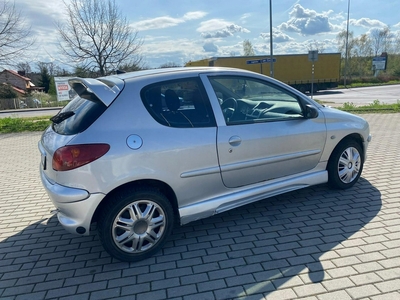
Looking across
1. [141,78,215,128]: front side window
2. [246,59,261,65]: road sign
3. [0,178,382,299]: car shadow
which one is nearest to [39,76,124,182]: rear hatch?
[141,78,215,128]: front side window

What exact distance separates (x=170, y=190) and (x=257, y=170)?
3.42 ft

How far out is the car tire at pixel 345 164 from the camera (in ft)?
13.2

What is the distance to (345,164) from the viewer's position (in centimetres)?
411

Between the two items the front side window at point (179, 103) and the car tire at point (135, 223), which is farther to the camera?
the front side window at point (179, 103)

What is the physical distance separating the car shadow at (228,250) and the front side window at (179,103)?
1264 mm

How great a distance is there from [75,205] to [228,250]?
1510mm

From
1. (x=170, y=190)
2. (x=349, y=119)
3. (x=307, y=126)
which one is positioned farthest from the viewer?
(x=349, y=119)

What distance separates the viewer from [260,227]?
3387 millimetres

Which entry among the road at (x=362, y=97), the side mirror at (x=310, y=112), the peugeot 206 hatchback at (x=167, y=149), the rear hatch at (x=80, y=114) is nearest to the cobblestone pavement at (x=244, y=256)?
the peugeot 206 hatchback at (x=167, y=149)

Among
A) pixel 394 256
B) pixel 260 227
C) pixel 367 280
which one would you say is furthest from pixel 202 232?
pixel 394 256

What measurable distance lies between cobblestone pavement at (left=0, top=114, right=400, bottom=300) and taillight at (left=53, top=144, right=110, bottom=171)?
1.03 meters

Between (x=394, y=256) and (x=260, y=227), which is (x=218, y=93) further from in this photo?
(x=394, y=256)

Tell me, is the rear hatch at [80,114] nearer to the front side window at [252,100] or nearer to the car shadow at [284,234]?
the front side window at [252,100]

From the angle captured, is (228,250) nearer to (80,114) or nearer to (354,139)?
(80,114)
